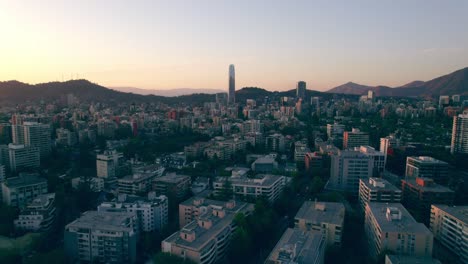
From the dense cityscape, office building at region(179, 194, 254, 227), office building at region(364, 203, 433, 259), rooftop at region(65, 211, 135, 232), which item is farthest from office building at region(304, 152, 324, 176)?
rooftop at region(65, 211, 135, 232)

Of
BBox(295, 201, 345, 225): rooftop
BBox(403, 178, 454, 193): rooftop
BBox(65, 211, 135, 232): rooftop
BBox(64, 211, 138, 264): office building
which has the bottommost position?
BBox(64, 211, 138, 264): office building

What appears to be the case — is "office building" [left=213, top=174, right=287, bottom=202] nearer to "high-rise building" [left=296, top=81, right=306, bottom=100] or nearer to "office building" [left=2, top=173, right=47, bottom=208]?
"office building" [left=2, top=173, right=47, bottom=208]

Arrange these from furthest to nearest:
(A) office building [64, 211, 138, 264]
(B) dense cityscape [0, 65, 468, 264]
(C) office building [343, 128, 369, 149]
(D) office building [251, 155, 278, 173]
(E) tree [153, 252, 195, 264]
Result: (C) office building [343, 128, 369, 149] < (D) office building [251, 155, 278, 173] < (A) office building [64, 211, 138, 264] < (B) dense cityscape [0, 65, 468, 264] < (E) tree [153, 252, 195, 264]

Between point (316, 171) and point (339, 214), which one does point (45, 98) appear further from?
point (339, 214)

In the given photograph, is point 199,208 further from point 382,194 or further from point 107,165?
point 107,165

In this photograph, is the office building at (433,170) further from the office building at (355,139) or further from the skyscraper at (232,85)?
the skyscraper at (232,85)

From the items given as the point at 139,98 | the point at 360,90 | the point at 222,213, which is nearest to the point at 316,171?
the point at 222,213

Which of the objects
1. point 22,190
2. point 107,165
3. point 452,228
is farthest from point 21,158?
A: point 452,228
